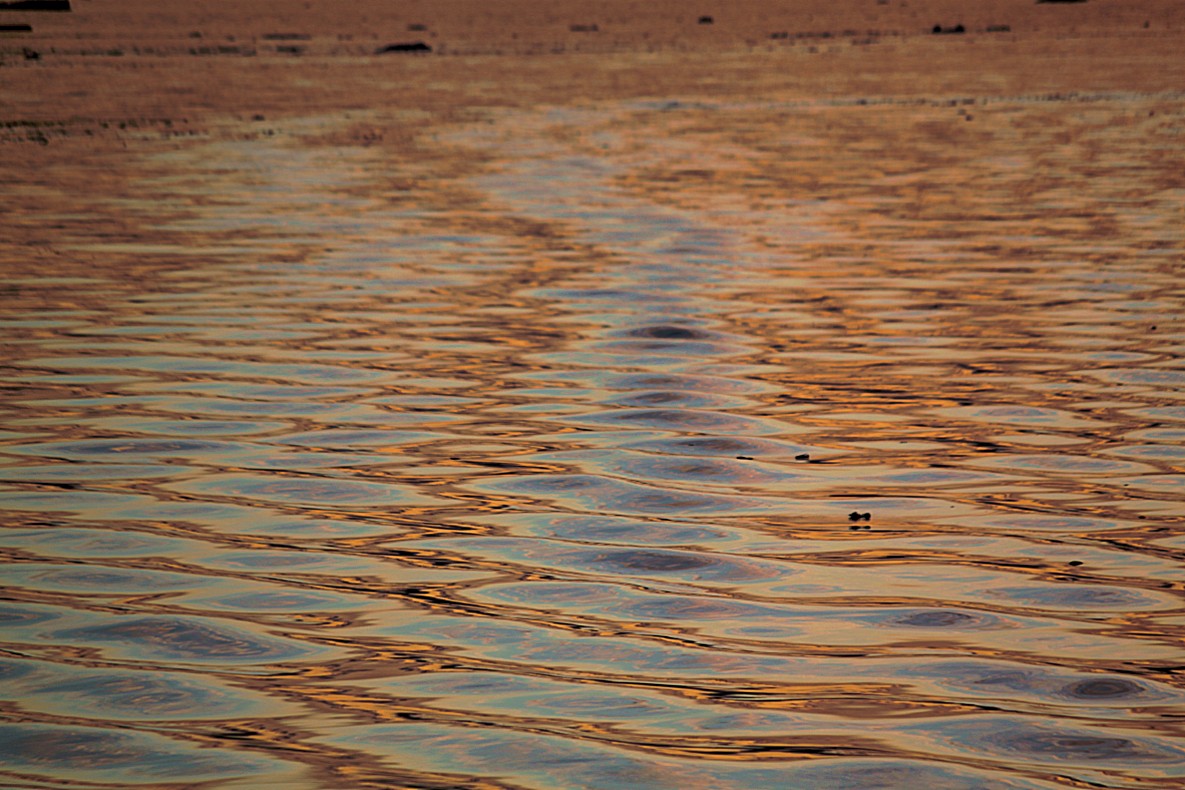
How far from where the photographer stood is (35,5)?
119062mm

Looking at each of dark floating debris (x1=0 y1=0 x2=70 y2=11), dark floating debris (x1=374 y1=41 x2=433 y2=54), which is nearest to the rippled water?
dark floating debris (x1=374 y1=41 x2=433 y2=54)

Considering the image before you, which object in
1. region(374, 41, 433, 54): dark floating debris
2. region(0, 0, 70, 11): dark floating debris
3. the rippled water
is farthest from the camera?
region(0, 0, 70, 11): dark floating debris

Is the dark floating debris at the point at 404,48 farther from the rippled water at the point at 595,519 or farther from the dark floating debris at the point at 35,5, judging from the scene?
the rippled water at the point at 595,519

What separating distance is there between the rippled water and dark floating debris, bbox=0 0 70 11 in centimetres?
9746

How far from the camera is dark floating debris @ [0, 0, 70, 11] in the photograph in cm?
10556

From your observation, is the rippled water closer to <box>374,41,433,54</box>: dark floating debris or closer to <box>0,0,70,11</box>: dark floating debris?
<box>374,41,433,54</box>: dark floating debris

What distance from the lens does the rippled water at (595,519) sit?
447 centimetres

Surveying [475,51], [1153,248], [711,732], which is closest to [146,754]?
[711,732]

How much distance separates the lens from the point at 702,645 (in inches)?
203

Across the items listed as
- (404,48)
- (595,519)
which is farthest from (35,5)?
(595,519)

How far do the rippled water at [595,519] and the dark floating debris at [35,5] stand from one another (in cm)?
9746

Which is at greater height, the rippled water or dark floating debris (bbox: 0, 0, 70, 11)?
dark floating debris (bbox: 0, 0, 70, 11)

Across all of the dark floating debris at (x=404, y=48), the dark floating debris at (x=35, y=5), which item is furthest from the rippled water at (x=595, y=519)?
the dark floating debris at (x=35, y=5)

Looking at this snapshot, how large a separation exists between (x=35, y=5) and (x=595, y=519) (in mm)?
121964
